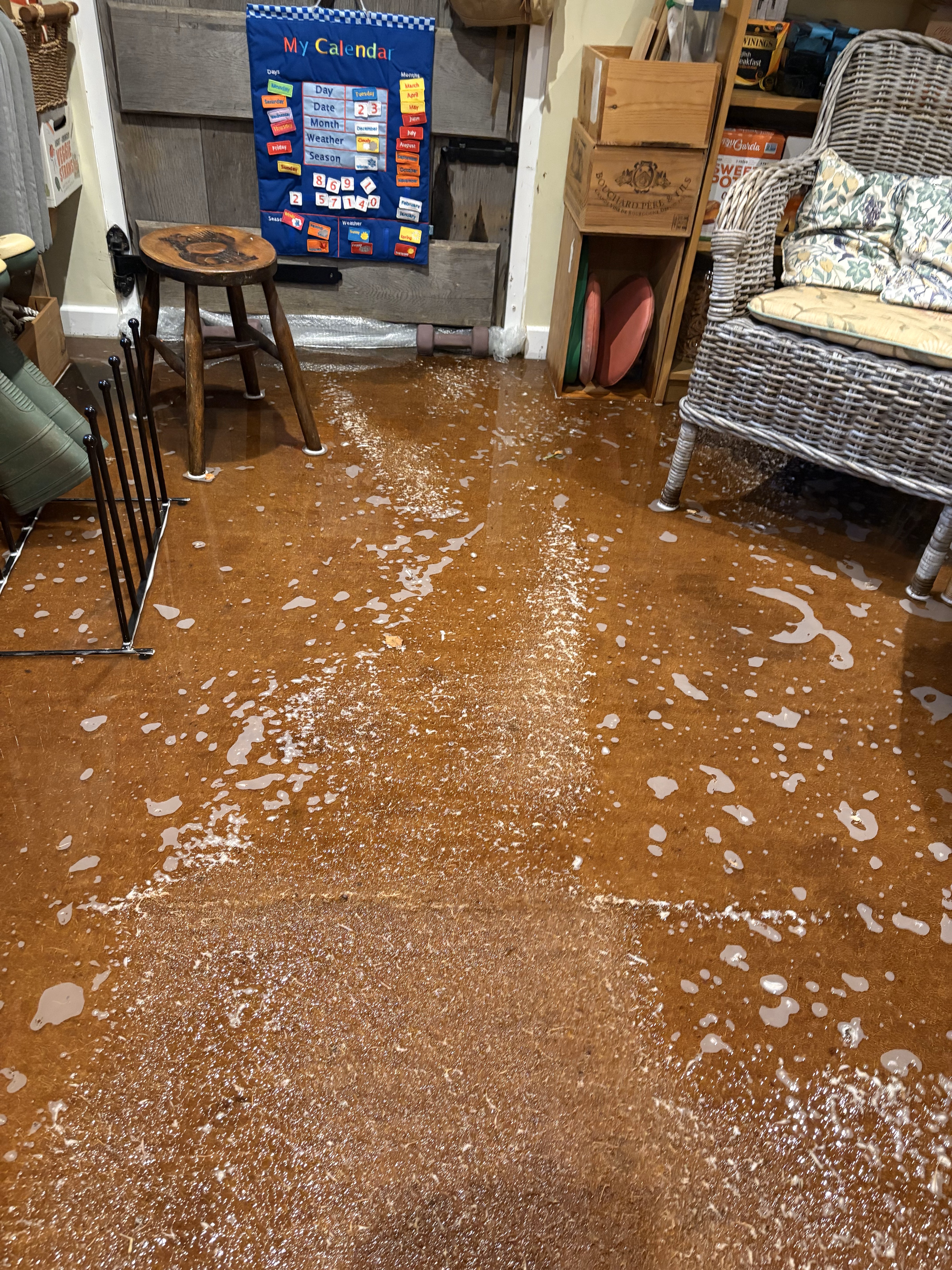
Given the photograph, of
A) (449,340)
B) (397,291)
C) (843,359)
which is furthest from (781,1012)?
(397,291)

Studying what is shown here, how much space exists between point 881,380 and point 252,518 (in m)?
1.41

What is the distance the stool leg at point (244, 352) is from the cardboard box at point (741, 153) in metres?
1.32

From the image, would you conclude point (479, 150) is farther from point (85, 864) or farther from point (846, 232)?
point (85, 864)

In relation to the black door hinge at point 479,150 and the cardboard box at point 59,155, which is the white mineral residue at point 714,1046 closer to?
the cardboard box at point 59,155

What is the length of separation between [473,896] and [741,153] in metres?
2.27

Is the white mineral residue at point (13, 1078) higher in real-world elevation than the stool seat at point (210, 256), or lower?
lower

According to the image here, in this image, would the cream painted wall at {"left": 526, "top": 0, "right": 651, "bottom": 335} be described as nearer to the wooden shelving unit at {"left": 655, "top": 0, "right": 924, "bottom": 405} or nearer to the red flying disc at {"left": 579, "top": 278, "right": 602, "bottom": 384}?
the red flying disc at {"left": 579, "top": 278, "right": 602, "bottom": 384}

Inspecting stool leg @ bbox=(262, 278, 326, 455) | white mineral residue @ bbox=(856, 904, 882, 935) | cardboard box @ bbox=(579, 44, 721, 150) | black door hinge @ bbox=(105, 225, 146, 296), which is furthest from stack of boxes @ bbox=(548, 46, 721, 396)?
white mineral residue @ bbox=(856, 904, 882, 935)

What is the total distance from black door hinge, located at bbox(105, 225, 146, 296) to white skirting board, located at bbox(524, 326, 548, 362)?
4.17ft

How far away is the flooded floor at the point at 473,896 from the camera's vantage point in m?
0.97

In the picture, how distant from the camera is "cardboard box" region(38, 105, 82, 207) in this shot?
236cm

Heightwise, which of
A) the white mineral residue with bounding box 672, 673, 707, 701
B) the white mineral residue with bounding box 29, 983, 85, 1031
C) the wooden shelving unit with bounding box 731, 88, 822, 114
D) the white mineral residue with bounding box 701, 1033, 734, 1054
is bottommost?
the white mineral residue with bounding box 701, 1033, 734, 1054

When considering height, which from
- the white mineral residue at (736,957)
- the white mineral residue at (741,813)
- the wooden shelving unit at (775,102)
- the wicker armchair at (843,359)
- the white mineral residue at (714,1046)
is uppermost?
the wooden shelving unit at (775,102)

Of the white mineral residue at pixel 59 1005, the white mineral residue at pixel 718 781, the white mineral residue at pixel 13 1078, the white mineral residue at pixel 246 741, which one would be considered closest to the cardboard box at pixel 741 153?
the white mineral residue at pixel 718 781
